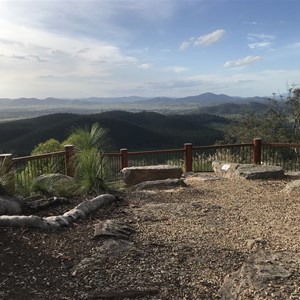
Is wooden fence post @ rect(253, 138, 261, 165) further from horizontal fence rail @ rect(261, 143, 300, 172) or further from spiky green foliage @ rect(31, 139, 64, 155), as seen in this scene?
spiky green foliage @ rect(31, 139, 64, 155)

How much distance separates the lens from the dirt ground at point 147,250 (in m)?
2.97

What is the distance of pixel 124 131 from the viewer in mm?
47875

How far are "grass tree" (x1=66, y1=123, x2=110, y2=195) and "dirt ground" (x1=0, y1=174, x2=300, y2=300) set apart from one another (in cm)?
74

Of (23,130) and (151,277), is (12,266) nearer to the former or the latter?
(151,277)

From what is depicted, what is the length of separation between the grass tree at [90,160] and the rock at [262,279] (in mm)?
3472

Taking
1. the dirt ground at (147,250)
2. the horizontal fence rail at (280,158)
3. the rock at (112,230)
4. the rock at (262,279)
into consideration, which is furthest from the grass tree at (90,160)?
the horizontal fence rail at (280,158)

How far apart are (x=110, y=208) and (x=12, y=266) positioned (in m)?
2.11

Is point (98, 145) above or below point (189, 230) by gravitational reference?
above

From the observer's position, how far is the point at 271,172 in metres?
8.34

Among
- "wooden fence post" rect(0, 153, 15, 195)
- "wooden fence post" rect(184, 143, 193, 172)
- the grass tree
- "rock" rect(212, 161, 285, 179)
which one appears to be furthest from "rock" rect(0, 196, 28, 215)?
"wooden fence post" rect(184, 143, 193, 172)

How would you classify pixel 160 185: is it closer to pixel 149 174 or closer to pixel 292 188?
pixel 149 174

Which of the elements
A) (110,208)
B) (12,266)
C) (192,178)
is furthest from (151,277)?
(192,178)

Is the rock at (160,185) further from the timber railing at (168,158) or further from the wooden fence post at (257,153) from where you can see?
the wooden fence post at (257,153)

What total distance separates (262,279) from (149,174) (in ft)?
19.2
